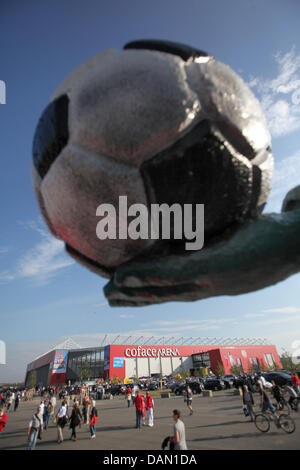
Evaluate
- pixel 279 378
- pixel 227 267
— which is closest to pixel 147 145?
pixel 227 267

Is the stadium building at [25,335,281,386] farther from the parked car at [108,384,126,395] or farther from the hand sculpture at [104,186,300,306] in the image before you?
the hand sculpture at [104,186,300,306]

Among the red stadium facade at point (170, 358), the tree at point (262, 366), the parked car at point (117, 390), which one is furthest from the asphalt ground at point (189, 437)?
the tree at point (262, 366)

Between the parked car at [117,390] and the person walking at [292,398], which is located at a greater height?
the parked car at [117,390]

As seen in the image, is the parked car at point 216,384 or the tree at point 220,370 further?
the tree at point 220,370

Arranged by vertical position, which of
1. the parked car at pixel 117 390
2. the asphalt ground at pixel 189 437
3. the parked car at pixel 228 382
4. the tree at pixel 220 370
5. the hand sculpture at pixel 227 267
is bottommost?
the asphalt ground at pixel 189 437

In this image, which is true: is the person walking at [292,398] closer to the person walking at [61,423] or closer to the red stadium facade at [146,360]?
the person walking at [61,423]

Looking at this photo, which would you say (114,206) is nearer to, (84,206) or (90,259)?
(84,206)

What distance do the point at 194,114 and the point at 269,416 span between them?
11.3 metres

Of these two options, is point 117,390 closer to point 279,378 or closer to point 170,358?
point 279,378

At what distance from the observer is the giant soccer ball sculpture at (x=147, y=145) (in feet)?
4.07

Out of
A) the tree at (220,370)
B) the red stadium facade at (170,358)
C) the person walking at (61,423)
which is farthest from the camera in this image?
the red stadium facade at (170,358)

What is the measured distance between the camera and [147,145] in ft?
4.07

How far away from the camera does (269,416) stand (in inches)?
373
